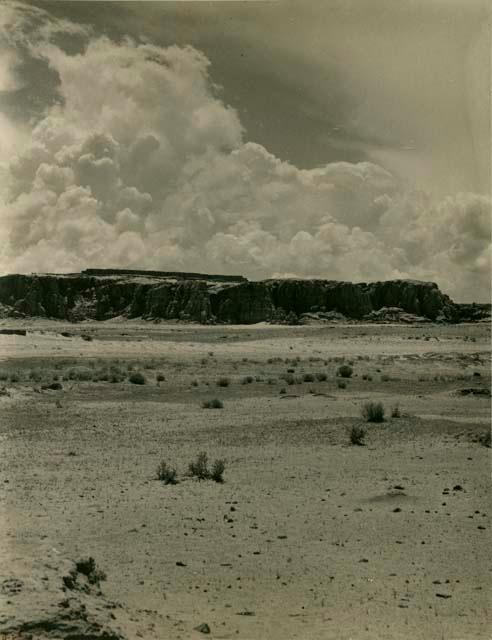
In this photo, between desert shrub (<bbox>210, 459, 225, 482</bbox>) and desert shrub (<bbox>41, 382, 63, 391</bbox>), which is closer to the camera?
desert shrub (<bbox>210, 459, 225, 482</bbox>)

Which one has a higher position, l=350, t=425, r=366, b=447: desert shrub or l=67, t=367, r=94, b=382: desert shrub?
l=350, t=425, r=366, b=447: desert shrub

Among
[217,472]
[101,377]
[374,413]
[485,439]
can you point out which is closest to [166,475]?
[217,472]

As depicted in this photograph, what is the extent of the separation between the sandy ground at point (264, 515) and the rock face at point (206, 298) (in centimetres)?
13772

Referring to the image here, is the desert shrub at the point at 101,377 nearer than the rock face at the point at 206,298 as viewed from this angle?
Yes

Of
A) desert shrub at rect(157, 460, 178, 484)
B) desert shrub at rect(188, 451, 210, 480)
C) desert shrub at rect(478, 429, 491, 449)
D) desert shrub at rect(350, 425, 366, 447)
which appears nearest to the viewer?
desert shrub at rect(157, 460, 178, 484)

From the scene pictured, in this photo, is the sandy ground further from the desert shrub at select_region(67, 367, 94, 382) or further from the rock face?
the rock face

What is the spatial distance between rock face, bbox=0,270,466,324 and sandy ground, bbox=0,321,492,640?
452ft

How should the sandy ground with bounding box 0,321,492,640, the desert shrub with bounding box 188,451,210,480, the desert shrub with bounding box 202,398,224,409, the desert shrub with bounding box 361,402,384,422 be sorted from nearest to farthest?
the sandy ground with bounding box 0,321,492,640, the desert shrub with bounding box 188,451,210,480, the desert shrub with bounding box 361,402,384,422, the desert shrub with bounding box 202,398,224,409

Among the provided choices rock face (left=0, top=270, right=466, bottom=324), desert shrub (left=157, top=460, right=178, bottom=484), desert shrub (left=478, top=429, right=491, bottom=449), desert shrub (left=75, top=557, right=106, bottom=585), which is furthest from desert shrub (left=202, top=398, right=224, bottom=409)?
rock face (left=0, top=270, right=466, bottom=324)

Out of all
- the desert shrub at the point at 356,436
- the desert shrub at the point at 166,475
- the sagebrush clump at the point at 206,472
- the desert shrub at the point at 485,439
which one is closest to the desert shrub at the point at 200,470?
the sagebrush clump at the point at 206,472

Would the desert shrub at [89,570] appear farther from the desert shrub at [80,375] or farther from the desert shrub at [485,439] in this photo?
the desert shrub at [80,375]

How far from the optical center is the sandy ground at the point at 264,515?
6234mm

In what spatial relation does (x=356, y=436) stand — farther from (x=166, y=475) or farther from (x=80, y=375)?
(x=80, y=375)

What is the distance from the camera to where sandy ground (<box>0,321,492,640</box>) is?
6.23 meters
